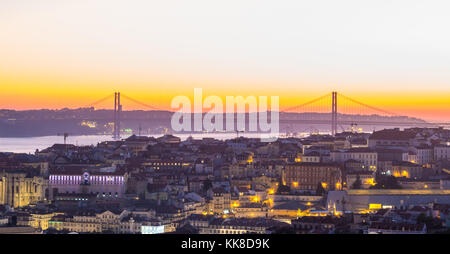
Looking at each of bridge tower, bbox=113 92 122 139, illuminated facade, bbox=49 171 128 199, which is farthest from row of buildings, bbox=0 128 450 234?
bridge tower, bbox=113 92 122 139

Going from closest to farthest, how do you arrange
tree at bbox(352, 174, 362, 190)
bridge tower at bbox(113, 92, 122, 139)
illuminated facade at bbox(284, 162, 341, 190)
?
tree at bbox(352, 174, 362, 190), illuminated facade at bbox(284, 162, 341, 190), bridge tower at bbox(113, 92, 122, 139)

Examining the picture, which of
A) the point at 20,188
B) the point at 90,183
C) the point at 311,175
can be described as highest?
the point at 311,175

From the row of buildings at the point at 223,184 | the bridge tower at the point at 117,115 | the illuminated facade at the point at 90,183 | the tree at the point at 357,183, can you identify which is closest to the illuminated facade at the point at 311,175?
the row of buildings at the point at 223,184

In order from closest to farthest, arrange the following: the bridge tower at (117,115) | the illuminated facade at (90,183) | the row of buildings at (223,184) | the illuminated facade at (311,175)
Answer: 1. the row of buildings at (223,184)
2. the illuminated facade at (90,183)
3. the illuminated facade at (311,175)
4. the bridge tower at (117,115)

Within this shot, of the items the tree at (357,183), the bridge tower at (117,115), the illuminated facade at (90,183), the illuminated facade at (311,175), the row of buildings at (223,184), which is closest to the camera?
the row of buildings at (223,184)

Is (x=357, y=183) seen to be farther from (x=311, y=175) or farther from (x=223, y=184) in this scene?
(x=223, y=184)

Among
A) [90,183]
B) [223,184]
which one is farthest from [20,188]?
[223,184]

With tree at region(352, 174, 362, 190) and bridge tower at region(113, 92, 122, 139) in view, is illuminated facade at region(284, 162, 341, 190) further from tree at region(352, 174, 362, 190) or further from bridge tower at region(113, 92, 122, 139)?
bridge tower at region(113, 92, 122, 139)

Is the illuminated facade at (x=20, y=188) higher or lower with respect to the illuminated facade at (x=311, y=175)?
lower

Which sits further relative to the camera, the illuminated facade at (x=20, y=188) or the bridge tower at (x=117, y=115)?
the bridge tower at (x=117, y=115)

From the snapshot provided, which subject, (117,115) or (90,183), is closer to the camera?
(90,183)

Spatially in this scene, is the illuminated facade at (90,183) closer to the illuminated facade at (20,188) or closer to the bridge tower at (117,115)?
the illuminated facade at (20,188)
